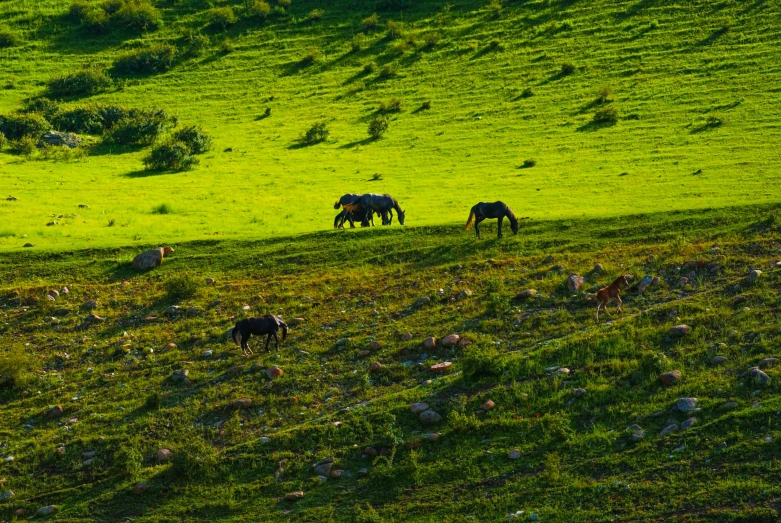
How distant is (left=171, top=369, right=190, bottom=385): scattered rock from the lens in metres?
19.6

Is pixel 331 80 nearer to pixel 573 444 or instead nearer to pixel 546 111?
pixel 546 111

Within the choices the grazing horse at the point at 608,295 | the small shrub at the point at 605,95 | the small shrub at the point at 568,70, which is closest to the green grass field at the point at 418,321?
the small shrub at the point at 605,95

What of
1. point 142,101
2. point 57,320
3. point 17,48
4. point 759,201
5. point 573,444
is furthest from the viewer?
point 17,48

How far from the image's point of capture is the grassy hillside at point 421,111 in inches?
1433

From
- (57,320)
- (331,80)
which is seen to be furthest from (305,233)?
(331,80)

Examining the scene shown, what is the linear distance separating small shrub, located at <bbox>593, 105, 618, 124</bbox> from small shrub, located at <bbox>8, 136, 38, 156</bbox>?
1188 inches

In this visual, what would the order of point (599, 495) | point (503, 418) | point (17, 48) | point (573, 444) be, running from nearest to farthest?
point (599, 495) → point (573, 444) → point (503, 418) → point (17, 48)

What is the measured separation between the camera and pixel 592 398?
54.4 feet

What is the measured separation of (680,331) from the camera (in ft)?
60.4

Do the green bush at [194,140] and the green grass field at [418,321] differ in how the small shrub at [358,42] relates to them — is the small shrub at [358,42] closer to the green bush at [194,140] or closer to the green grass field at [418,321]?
the green grass field at [418,321]

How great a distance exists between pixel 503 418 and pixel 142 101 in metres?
50.3

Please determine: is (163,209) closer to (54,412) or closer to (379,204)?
(379,204)

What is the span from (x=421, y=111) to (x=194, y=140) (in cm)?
1339

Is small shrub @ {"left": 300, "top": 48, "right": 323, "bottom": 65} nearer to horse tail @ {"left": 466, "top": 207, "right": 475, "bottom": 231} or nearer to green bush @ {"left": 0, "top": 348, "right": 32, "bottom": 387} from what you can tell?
horse tail @ {"left": 466, "top": 207, "right": 475, "bottom": 231}
